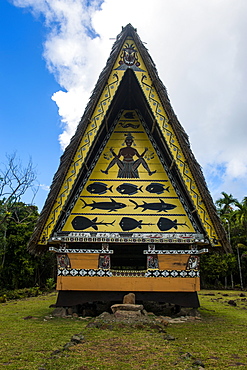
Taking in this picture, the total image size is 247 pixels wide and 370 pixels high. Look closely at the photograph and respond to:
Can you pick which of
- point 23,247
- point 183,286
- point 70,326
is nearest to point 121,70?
point 183,286

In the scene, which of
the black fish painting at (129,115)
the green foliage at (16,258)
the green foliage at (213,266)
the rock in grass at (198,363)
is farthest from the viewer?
the green foliage at (213,266)

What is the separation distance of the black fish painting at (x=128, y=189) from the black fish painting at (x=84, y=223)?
1083mm

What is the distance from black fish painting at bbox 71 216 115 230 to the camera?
8.64 m

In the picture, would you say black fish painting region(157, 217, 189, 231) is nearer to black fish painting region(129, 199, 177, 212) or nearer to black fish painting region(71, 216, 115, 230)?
black fish painting region(129, 199, 177, 212)

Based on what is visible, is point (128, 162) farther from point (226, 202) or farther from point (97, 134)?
point (226, 202)

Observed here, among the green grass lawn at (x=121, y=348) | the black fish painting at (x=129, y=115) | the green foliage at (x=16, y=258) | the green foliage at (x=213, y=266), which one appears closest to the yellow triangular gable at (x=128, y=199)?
the black fish painting at (x=129, y=115)

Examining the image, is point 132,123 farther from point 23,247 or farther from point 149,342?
point 23,247

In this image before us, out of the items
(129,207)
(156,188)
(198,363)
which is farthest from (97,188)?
(198,363)

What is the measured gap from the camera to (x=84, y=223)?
28.6ft

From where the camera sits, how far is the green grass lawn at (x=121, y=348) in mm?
3730

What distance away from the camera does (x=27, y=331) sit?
5938 mm

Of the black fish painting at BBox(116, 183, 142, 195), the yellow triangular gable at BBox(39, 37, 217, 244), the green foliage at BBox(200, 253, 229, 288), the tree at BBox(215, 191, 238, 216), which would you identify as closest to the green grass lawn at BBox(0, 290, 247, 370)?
the yellow triangular gable at BBox(39, 37, 217, 244)

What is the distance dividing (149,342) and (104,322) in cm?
180

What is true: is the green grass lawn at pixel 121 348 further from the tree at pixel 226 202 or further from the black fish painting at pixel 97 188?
the tree at pixel 226 202
